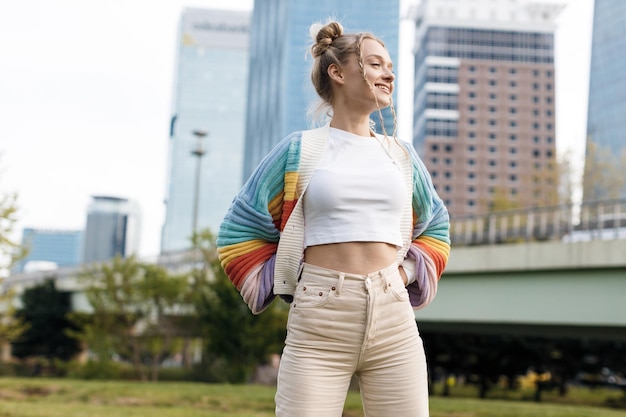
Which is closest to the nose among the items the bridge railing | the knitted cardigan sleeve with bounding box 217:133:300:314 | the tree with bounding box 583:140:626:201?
the knitted cardigan sleeve with bounding box 217:133:300:314

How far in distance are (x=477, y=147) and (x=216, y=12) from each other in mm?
69133

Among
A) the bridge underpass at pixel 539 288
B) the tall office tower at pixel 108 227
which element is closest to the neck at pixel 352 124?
the bridge underpass at pixel 539 288

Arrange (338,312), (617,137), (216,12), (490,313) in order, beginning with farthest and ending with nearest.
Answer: (216,12) → (617,137) → (490,313) → (338,312)

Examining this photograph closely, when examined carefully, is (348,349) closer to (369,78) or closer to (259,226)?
(259,226)

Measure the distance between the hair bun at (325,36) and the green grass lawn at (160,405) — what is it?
708 cm

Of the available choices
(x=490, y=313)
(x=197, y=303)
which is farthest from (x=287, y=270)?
(x=197, y=303)

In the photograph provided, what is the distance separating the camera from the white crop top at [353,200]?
2.60 m

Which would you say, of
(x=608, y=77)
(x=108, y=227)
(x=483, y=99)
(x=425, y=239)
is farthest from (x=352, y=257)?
(x=108, y=227)

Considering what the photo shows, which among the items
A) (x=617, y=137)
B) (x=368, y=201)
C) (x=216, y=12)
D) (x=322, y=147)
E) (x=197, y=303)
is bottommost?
(x=197, y=303)

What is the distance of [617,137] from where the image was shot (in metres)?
88.9

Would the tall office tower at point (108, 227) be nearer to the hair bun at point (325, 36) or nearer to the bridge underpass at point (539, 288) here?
the bridge underpass at point (539, 288)

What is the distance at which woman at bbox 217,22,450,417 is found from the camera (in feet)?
8.26

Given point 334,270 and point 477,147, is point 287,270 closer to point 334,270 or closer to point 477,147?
point 334,270

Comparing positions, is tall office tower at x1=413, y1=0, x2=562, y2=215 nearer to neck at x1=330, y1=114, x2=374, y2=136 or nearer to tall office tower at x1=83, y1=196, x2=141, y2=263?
tall office tower at x1=83, y1=196, x2=141, y2=263
